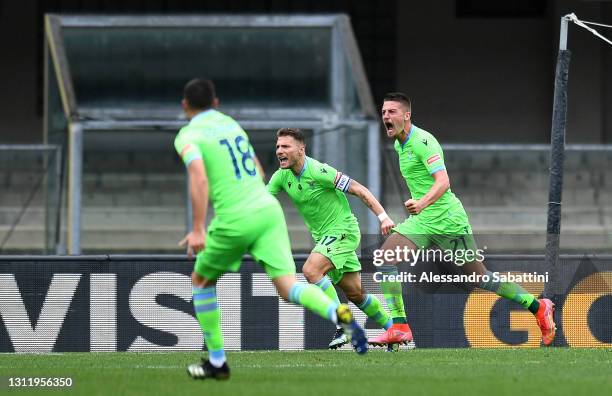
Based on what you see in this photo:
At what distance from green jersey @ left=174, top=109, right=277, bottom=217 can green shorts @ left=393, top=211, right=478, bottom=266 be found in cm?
338

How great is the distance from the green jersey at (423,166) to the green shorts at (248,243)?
122 inches

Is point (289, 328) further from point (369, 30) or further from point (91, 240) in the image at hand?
point (369, 30)

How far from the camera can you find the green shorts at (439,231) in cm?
1271

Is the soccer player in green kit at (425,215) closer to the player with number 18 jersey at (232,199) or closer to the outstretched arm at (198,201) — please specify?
the player with number 18 jersey at (232,199)

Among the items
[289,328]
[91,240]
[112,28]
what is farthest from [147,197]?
[289,328]

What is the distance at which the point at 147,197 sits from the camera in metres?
18.9

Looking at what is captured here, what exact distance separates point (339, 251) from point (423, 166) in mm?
1003

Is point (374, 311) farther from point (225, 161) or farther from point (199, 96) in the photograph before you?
point (199, 96)

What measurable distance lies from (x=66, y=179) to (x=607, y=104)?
1222 centimetres

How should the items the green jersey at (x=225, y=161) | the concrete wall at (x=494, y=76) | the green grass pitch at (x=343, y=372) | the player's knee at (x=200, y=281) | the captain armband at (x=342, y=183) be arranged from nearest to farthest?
the green grass pitch at (x=343, y=372) < the green jersey at (x=225, y=161) < the player's knee at (x=200, y=281) < the captain armband at (x=342, y=183) < the concrete wall at (x=494, y=76)

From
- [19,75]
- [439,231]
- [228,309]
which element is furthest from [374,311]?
[19,75]

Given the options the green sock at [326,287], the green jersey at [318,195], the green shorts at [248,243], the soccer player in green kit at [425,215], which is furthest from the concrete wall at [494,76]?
the green shorts at [248,243]

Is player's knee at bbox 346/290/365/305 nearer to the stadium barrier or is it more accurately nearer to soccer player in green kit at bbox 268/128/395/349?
soccer player in green kit at bbox 268/128/395/349

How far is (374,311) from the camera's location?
1263 cm
